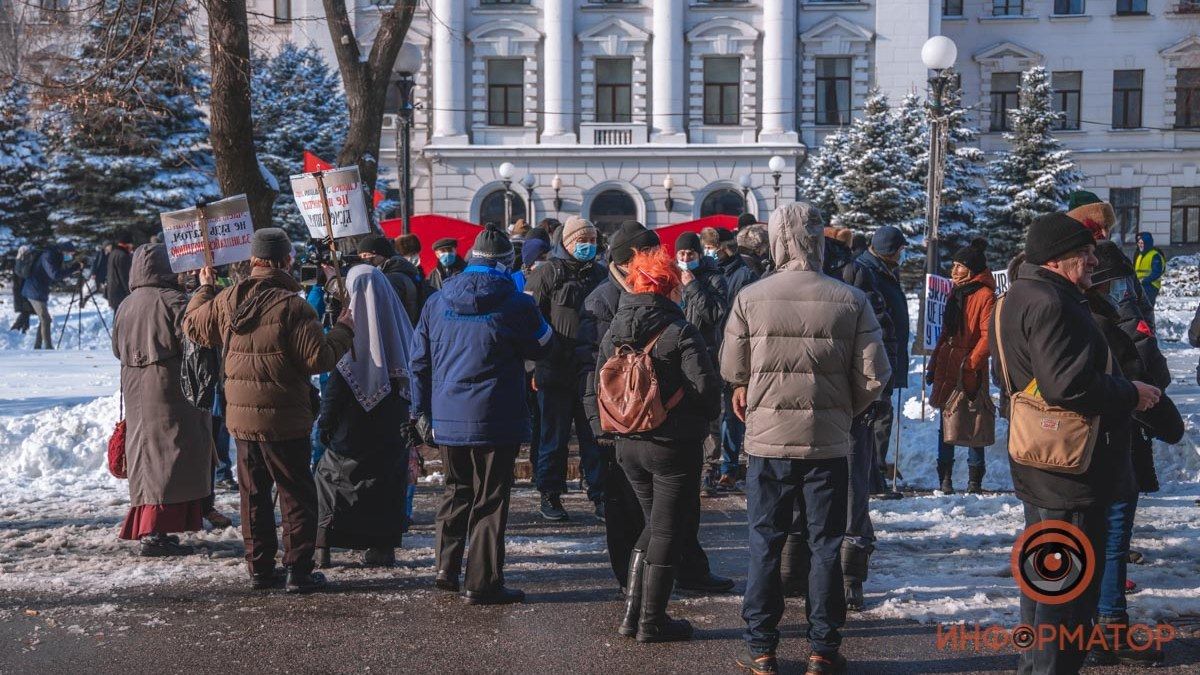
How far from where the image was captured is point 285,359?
7.05 metres

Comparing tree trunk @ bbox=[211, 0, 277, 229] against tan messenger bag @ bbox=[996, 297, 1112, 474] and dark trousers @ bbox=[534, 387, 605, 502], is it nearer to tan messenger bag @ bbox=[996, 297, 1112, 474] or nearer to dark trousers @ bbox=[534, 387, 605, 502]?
dark trousers @ bbox=[534, 387, 605, 502]

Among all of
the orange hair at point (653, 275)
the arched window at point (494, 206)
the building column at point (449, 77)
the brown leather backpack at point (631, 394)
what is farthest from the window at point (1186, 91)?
the brown leather backpack at point (631, 394)

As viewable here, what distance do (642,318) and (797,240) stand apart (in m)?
0.82

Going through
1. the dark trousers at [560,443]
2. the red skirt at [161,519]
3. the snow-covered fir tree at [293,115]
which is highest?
the snow-covered fir tree at [293,115]

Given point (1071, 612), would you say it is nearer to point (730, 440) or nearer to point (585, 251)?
point (585, 251)

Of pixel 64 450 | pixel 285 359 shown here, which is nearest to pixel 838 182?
pixel 64 450

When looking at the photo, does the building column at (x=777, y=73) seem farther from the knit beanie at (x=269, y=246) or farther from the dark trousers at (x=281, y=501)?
the dark trousers at (x=281, y=501)

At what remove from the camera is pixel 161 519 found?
806cm

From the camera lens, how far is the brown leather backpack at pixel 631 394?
19.6ft

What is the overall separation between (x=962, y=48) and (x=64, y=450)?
43.4 m

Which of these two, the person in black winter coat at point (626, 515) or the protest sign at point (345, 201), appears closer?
the person in black winter coat at point (626, 515)

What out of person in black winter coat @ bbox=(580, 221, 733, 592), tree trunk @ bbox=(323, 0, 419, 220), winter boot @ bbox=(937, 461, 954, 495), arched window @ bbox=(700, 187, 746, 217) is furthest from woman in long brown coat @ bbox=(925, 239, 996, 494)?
arched window @ bbox=(700, 187, 746, 217)

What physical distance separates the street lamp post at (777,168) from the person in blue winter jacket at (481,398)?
34721mm

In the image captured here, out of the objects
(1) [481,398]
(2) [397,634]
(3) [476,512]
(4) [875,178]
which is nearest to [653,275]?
(1) [481,398]
